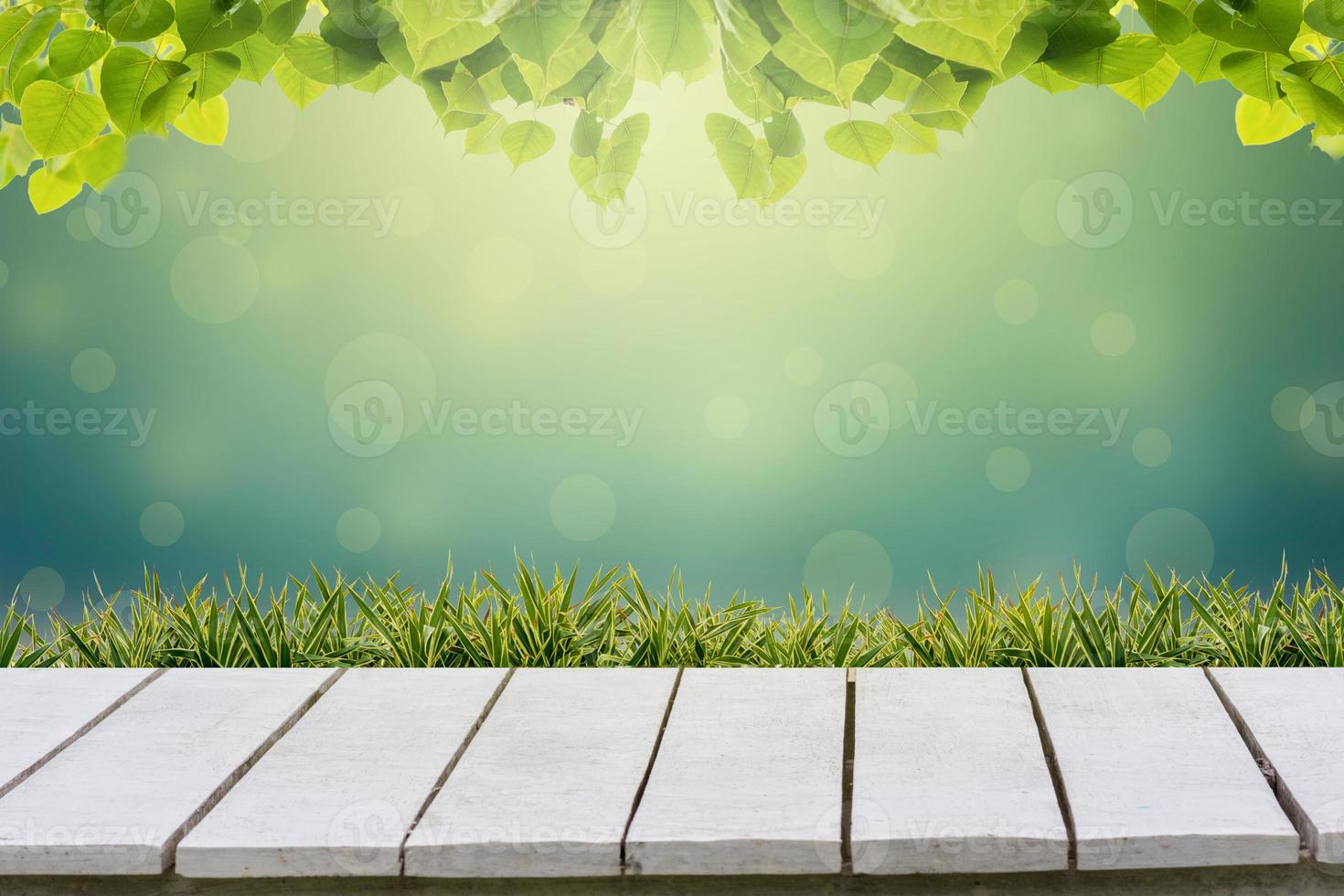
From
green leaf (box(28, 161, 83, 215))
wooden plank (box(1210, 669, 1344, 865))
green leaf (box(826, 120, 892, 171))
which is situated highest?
green leaf (box(826, 120, 892, 171))

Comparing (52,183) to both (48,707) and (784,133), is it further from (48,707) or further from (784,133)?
(784,133)

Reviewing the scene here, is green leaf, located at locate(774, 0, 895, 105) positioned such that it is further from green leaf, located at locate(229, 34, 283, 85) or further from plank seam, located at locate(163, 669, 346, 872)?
→ plank seam, located at locate(163, 669, 346, 872)

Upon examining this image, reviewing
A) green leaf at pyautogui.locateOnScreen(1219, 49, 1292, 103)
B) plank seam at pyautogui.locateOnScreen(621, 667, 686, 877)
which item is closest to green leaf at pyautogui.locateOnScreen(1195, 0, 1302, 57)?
green leaf at pyautogui.locateOnScreen(1219, 49, 1292, 103)

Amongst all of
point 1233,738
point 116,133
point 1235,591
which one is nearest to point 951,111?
point 1233,738

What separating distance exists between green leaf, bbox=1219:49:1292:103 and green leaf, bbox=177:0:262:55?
117 centimetres

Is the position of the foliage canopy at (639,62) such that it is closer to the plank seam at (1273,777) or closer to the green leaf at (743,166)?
the green leaf at (743,166)

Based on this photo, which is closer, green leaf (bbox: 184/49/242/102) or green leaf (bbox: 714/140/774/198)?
green leaf (bbox: 184/49/242/102)

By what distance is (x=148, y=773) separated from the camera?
1.38 metres

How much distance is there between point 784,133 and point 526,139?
0.39 m

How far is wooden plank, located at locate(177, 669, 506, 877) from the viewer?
1202 mm

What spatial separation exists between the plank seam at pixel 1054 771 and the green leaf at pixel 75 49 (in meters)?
1.44

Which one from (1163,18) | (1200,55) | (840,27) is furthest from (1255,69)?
(840,27)

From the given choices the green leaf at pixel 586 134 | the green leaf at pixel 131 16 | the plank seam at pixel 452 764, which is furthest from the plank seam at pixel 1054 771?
the green leaf at pixel 131 16

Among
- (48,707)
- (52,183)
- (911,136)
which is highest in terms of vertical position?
(911,136)
